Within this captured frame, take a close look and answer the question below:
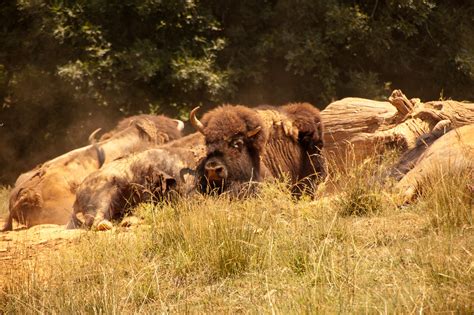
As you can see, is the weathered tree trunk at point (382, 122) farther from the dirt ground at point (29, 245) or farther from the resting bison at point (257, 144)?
the dirt ground at point (29, 245)

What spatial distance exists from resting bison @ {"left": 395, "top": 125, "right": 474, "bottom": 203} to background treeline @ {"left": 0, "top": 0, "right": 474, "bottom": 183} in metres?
8.13

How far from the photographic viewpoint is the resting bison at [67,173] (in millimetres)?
11555

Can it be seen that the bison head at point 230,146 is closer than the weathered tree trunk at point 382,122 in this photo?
Yes

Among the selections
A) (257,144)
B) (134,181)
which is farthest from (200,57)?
(257,144)

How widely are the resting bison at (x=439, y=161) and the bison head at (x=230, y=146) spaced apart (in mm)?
1819

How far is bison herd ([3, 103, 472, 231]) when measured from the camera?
9781mm

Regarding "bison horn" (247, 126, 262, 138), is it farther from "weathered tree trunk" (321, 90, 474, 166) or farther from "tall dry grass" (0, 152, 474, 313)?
"tall dry grass" (0, 152, 474, 313)

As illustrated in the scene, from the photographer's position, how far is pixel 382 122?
12133mm

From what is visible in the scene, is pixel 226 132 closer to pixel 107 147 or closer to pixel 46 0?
pixel 107 147

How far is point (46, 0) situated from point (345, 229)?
12.5 metres

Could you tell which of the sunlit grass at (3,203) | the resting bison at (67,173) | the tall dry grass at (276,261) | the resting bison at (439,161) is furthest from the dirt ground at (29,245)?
the resting bison at (439,161)

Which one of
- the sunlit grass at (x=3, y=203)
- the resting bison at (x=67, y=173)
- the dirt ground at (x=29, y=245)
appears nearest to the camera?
the dirt ground at (x=29, y=245)

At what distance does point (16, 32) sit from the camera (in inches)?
736

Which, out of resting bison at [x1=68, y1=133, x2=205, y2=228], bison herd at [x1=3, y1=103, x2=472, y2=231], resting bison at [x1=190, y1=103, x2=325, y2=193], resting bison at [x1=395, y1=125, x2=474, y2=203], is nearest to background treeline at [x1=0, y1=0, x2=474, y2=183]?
bison herd at [x1=3, y1=103, x2=472, y2=231]
